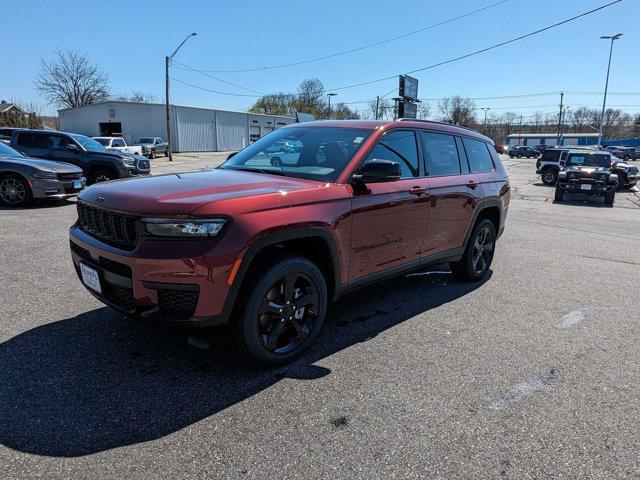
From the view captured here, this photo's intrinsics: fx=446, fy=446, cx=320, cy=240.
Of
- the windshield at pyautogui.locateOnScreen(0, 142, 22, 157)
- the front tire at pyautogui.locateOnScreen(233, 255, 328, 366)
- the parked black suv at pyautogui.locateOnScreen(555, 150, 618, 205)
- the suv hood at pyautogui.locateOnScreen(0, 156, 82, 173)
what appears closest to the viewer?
the front tire at pyautogui.locateOnScreen(233, 255, 328, 366)

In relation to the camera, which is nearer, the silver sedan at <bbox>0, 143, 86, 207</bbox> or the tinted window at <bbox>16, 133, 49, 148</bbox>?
the silver sedan at <bbox>0, 143, 86, 207</bbox>

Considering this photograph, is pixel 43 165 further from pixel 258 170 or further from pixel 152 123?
pixel 152 123

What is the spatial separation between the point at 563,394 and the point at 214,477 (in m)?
2.30

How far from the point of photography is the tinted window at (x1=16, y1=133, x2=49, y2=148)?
1201 cm

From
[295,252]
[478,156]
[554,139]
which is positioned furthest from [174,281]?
[554,139]

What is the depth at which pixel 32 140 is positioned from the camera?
39.7 feet

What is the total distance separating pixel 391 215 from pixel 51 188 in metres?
8.78

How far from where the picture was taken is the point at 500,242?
8.11 metres

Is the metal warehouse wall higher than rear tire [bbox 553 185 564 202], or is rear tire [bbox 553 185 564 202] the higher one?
the metal warehouse wall

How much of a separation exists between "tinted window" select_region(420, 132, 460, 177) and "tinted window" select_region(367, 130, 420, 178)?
0.64 ft

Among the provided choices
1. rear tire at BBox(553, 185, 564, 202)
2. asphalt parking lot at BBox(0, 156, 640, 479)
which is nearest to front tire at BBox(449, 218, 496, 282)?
asphalt parking lot at BBox(0, 156, 640, 479)

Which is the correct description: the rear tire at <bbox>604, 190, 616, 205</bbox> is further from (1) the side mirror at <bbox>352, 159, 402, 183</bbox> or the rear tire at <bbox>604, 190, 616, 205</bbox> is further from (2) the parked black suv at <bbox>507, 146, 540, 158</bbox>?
(2) the parked black suv at <bbox>507, 146, 540, 158</bbox>

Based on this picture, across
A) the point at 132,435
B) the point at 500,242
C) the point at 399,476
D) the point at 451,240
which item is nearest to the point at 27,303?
the point at 132,435

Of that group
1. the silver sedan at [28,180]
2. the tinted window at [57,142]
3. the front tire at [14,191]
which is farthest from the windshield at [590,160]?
the front tire at [14,191]
